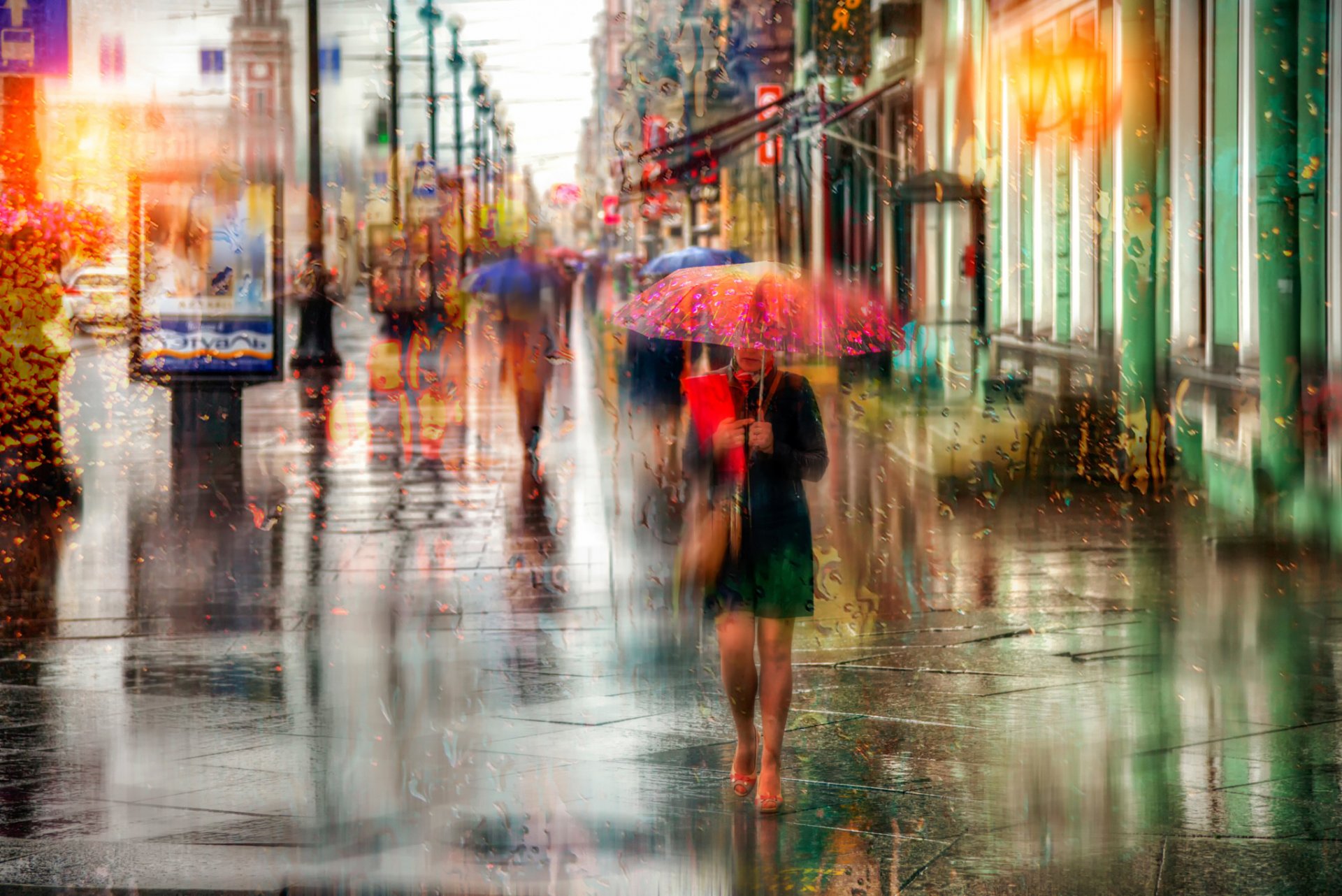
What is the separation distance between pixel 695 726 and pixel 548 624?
92.3 inches

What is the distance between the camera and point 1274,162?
13305 millimetres

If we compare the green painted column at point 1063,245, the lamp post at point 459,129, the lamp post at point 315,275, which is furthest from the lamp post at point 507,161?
the green painted column at point 1063,245

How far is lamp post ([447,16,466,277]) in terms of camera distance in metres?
54.3

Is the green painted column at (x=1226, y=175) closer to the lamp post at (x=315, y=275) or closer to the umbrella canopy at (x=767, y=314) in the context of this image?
the umbrella canopy at (x=767, y=314)

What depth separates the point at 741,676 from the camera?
671cm

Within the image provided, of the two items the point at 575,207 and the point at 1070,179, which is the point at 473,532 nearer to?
the point at 1070,179

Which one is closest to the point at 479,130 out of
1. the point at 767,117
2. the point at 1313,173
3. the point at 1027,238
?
the point at 767,117

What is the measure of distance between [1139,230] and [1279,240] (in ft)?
17.4

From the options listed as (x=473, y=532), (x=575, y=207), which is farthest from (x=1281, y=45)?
(x=575, y=207)

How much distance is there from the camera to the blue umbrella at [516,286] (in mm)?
17109

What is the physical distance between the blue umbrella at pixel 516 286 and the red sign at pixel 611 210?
70.1 m

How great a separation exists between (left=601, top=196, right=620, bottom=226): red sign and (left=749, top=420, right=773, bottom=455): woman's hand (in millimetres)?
81005

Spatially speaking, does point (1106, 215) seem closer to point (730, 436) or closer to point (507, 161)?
point (730, 436)

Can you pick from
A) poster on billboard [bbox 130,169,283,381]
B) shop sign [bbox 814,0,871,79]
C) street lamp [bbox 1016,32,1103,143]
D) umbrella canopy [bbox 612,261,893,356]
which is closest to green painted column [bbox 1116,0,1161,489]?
street lamp [bbox 1016,32,1103,143]
